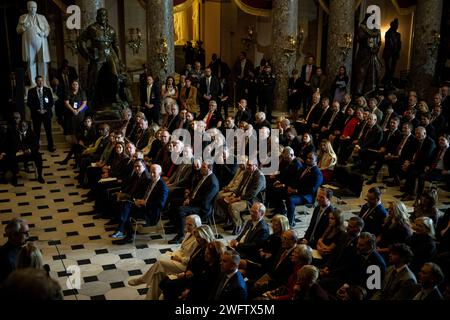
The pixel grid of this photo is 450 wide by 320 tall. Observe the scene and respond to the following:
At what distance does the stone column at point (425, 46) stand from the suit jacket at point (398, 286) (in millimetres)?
11071

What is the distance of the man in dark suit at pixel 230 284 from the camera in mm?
5789

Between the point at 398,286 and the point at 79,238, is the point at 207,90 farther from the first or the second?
the point at 398,286

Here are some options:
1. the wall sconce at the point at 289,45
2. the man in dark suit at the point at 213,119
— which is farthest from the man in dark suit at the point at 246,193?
A: the wall sconce at the point at 289,45

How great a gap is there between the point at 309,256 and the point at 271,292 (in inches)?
22.0

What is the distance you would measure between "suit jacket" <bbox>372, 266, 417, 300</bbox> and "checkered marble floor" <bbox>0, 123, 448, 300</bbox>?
288 centimetres

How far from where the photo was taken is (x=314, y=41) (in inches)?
782

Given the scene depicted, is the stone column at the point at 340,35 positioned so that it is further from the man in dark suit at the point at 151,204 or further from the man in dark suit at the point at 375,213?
the man in dark suit at the point at 375,213

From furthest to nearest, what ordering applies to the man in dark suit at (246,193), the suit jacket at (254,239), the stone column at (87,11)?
the stone column at (87,11), the man in dark suit at (246,193), the suit jacket at (254,239)

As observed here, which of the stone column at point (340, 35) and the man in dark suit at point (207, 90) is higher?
the stone column at point (340, 35)

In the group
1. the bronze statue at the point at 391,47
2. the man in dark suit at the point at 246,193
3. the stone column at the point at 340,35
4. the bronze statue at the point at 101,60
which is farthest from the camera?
the bronze statue at the point at 391,47

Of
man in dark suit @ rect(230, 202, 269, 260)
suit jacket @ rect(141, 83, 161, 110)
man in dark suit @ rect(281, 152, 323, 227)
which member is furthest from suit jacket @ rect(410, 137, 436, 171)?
suit jacket @ rect(141, 83, 161, 110)

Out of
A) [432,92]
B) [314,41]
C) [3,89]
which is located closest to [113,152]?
[3,89]

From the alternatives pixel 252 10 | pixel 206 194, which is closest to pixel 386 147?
pixel 206 194

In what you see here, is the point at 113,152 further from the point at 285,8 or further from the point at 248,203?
the point at 285,8
